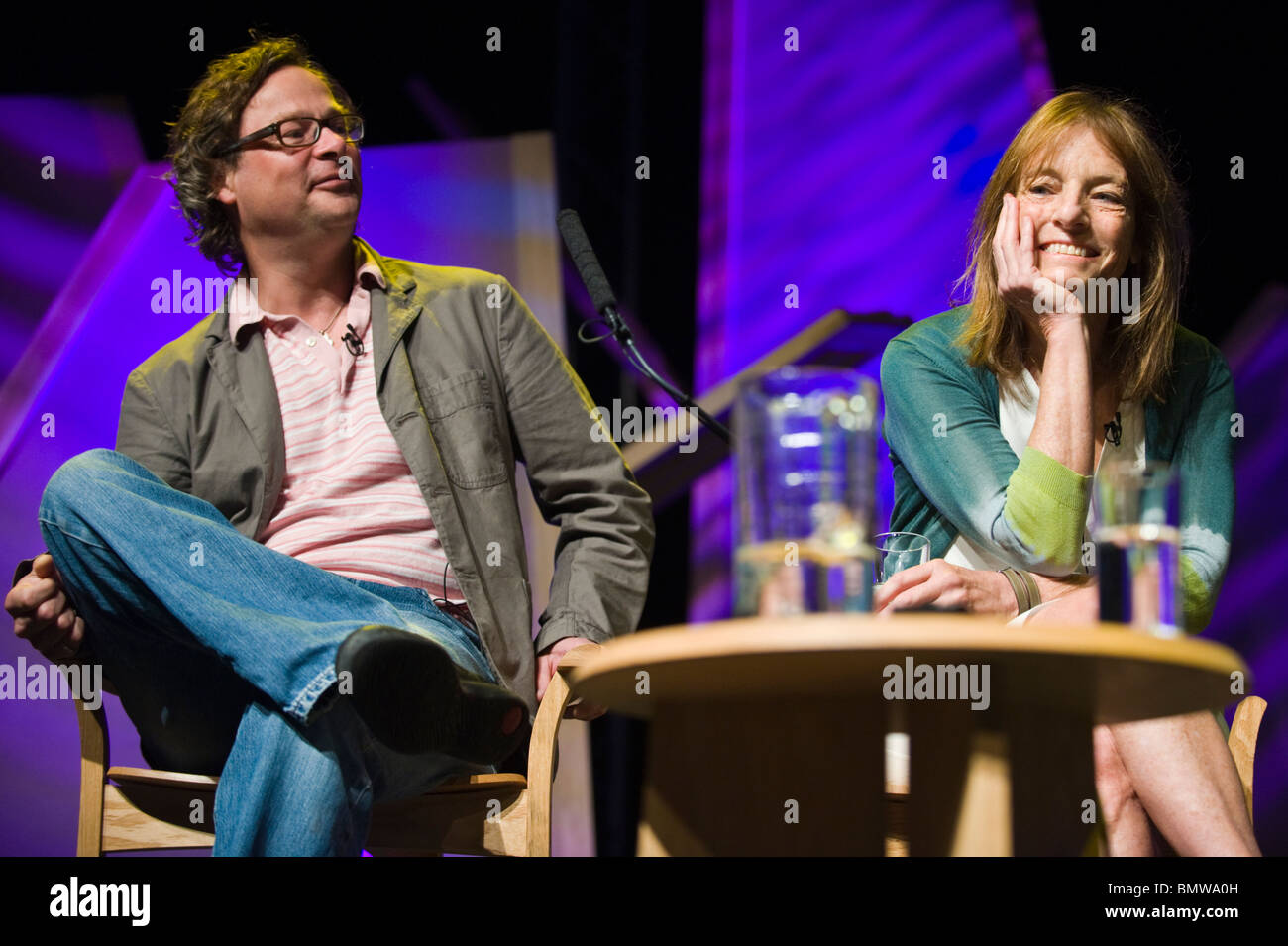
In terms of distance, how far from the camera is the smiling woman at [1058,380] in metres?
1.87

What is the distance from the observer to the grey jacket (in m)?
2.09

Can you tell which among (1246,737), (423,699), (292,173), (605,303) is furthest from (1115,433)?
(292,173)

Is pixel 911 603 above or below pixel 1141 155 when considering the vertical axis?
below

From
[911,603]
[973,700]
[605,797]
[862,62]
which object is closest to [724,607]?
[605,797]

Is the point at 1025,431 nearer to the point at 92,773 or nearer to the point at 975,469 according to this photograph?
the point at 975,469

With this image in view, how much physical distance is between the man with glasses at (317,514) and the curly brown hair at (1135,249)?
2.08 ft

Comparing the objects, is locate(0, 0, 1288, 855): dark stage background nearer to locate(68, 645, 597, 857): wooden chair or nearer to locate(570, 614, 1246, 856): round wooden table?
locate(68, 645, 597, 857): wooden chair

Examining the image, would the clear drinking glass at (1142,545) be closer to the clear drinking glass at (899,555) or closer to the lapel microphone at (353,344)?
the clear drinking glass at (899,555)

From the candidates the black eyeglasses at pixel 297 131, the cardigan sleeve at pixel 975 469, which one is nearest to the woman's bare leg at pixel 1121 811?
the cardigan sleeve at pixel 975 469

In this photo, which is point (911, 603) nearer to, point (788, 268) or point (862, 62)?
point (788, 268)

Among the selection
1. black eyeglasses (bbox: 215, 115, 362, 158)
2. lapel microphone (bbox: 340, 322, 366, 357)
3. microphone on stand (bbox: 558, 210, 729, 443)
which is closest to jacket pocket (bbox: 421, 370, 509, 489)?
lapel microphone (bbox: 340, 322, 366, 357)

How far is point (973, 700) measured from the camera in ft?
3.67
